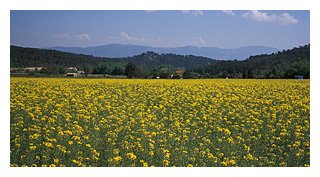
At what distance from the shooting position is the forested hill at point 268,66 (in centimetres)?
714

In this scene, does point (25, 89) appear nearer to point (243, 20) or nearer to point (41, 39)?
point (41, 39)

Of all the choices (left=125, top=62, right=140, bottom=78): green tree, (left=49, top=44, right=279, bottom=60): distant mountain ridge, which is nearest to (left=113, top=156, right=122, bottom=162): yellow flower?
(left=49, top=44, right=279, bottom=60): distant mountain ridge

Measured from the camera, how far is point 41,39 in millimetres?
7188

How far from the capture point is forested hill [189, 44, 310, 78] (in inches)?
281

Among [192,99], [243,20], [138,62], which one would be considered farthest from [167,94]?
[243,20]

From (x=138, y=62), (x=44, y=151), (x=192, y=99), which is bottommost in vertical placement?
(x=44, y=151)

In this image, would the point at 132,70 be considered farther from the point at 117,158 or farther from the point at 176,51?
the point at 117,158

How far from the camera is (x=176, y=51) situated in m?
7.36

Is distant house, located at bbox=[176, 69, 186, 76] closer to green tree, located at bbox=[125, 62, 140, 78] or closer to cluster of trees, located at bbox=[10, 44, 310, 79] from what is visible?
cluster of trees, located at bbox=[10, 44, 310, 79]

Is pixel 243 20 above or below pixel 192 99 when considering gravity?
above

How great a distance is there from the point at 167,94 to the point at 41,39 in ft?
8.48

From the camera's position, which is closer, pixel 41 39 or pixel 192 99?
pixel 41 39

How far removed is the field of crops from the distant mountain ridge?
799 mm
